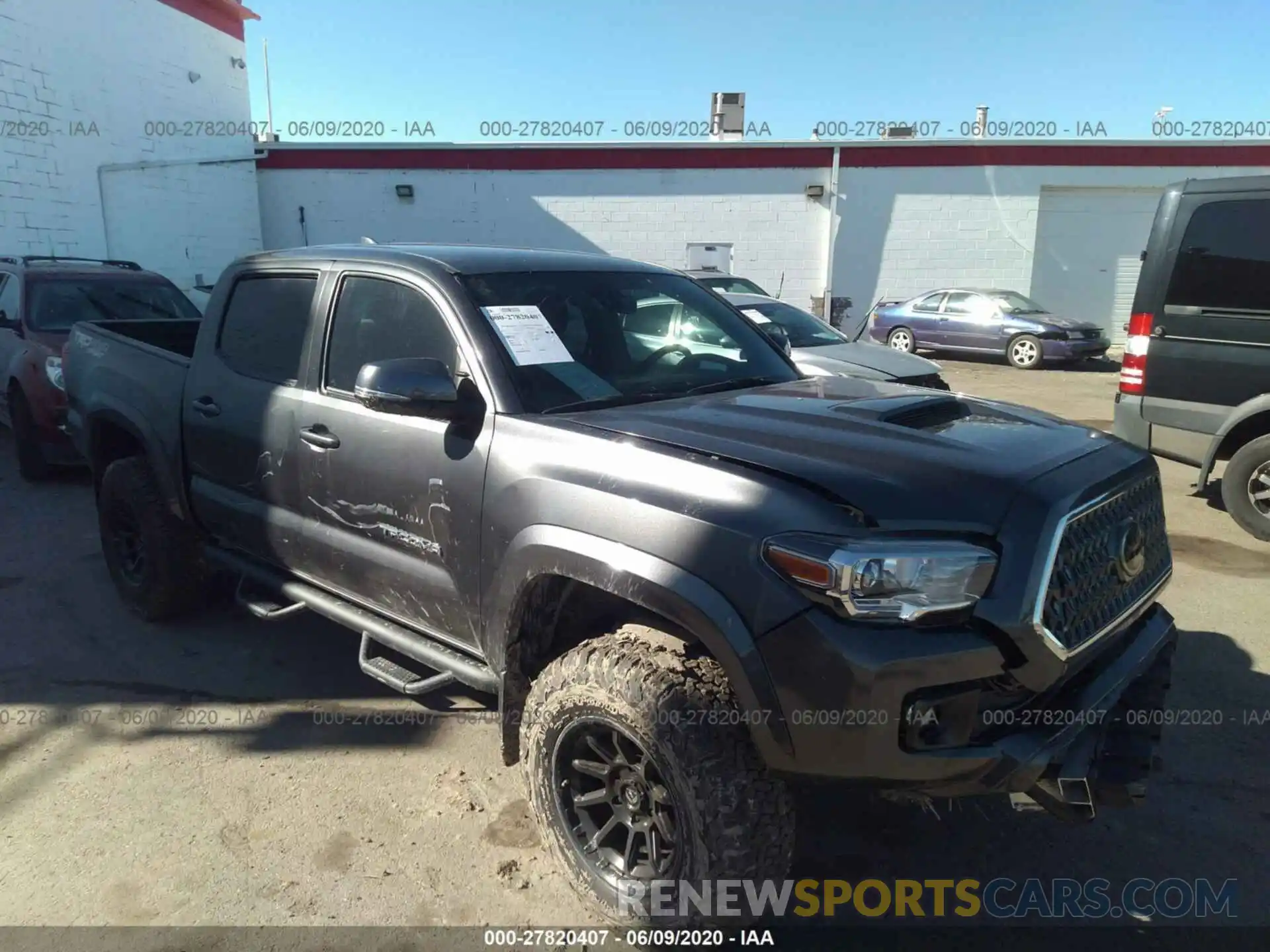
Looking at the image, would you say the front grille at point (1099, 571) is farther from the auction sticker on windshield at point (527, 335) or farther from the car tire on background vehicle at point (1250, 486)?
the car tire on background vehicle at point (1250, 486)

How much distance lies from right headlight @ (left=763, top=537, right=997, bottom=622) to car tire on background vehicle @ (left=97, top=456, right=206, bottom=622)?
348 cm

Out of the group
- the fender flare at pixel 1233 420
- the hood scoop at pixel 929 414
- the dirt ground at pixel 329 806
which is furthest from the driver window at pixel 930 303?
the hood scoop at pixel 929 414

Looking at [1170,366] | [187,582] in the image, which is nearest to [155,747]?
[187,582]

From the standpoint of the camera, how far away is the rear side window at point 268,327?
3623 mm

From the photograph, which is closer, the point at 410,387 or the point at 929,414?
the point at 410,387

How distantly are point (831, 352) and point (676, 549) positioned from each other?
636 centimetres

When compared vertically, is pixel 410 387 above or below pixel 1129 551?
above

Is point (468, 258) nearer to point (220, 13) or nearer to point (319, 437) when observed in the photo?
point (319, 437)

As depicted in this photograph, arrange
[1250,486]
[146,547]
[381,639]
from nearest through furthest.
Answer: [381,639]
[146,547]
[1250,486]

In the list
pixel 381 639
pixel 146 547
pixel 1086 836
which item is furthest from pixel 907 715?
pixel 146 547

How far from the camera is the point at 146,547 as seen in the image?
14.4ft

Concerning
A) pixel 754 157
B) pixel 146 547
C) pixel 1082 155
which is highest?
pixel 1082 155

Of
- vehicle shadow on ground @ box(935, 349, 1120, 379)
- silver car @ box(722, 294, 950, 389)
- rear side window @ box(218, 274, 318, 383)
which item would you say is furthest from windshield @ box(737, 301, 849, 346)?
vehicle shadow on ground @ box(935, 349, 1120, 379)

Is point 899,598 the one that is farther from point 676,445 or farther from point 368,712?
point 368,712
